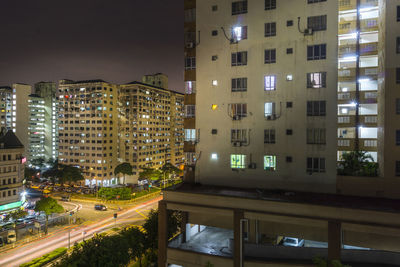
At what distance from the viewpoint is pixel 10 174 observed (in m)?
56.5

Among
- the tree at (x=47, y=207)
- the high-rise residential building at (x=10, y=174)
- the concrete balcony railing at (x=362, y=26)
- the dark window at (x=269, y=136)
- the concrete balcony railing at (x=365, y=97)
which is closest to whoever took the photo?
the dark window at (x=269, y=136)

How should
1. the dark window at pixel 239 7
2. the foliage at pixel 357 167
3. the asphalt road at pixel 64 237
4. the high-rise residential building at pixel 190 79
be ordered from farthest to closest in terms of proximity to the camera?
the asphalt road at pixel 64 237, the high-rise residential building at pixel 190 79, the dark window at pixel 239 7, the foliage at pixel 357 167

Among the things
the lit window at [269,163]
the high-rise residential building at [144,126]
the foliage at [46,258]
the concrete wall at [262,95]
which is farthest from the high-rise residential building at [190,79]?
the high-rise residential building at [144,126]

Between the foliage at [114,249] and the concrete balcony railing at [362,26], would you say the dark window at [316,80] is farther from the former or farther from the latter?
the foliage at [114,249]

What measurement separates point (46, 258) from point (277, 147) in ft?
104

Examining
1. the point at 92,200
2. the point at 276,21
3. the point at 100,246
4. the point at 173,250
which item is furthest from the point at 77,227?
the point at 276,21

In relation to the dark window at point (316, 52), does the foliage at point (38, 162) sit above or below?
below

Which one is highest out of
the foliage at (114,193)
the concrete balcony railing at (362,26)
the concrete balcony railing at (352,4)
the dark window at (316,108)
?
the concrete balcony railing at (352,4)

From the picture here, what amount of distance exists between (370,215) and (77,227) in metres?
46.6

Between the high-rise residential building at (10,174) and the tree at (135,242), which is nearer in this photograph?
the tree at (135,242)

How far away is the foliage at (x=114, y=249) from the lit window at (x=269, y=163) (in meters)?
15.7

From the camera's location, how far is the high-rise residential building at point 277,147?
20.0m

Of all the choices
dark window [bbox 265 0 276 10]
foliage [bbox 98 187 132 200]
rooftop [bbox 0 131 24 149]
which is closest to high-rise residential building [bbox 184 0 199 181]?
dark window [bbox 265 0 276 10]

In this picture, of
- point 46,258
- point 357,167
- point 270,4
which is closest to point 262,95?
point 270,4
